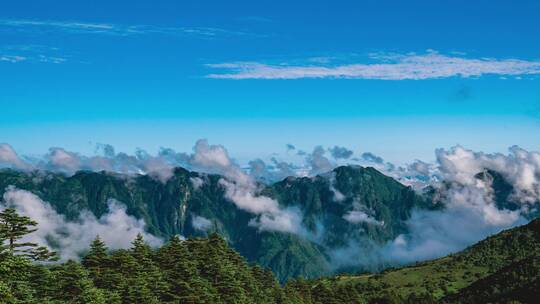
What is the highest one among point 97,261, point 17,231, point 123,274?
point 17,231

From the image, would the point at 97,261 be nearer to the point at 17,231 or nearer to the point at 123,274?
the point at 123,274

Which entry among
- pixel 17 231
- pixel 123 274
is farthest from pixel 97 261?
pixel 17 231

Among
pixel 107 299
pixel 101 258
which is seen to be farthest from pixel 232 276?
pixel 107 299

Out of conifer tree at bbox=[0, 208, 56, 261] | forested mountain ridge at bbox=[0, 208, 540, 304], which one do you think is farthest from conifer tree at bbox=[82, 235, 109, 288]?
conifer tree at bbox=[0, 208, 56, 261]

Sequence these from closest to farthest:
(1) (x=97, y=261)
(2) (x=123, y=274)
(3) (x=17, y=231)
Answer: (3) (x=17, y=231) → (1) (x=97, y=261) → (2) (x=123, y=274)

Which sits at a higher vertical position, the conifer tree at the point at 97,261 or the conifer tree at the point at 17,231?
the conifer tree at the point at 17,231

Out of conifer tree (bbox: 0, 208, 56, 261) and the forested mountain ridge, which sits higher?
conifer tree (bbox: 0, 208, 56, 261)

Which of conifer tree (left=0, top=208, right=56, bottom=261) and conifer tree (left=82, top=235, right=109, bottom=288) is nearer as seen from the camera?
conifer tree (left=0, top=208, right=56, bottom=261)

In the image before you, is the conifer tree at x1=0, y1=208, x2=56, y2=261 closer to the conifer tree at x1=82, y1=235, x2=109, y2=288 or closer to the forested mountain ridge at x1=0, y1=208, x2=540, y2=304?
the forested mountain ridge at x1=0, y1=208, x2=540, y2=304

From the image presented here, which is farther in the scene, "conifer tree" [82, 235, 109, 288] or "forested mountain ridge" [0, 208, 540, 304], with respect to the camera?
"conifer tree" [82, 235, 109, 288]

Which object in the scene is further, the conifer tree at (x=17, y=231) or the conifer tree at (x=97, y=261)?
the conifer tree at (x=97, y=261)

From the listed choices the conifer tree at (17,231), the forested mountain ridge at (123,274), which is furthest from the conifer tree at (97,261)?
the conifer tree at (17,231)

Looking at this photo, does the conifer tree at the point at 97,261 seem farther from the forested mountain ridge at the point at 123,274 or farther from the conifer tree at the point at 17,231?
the conifer tree at the point at 17,231
